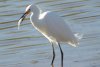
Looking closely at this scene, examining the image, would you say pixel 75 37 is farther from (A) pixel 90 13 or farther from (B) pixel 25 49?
(A) pixel 90 13

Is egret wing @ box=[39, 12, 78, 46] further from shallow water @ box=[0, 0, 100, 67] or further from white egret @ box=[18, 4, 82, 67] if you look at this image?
shallow water @ box=[0, 0, 100, 67]

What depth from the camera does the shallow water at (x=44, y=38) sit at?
9.71m

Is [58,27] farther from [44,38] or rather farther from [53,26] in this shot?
[44,38]

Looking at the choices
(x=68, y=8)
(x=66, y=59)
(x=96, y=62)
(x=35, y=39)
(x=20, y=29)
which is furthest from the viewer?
(x=68, y=8)

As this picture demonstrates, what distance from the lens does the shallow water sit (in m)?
9.71

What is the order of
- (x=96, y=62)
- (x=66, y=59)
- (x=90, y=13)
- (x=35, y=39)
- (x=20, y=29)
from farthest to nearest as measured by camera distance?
(x=90, y=13) → (x=20, y=29) → (x=35, y=39) → (x=66, y=59) → (x=96, y=62)

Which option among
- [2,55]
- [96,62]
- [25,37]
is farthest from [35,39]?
[96,62]

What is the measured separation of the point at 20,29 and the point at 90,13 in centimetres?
234

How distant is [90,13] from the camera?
1327 cm

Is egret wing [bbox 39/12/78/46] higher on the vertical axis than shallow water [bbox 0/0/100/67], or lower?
higher

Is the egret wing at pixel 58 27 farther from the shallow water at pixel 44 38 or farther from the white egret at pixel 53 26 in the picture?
the shallow water at pixel 44 38

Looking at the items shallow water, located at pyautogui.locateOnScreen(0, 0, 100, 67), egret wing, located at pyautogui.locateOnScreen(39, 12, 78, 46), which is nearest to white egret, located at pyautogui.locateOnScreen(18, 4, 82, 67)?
egret wing, located at pyautogui.locateOnScreen(39, 12, 78, 46)

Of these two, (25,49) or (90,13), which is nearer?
(25,49)

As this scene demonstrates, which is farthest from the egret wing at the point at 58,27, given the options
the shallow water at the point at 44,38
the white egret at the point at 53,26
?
the shallow water at the point at 44,38
